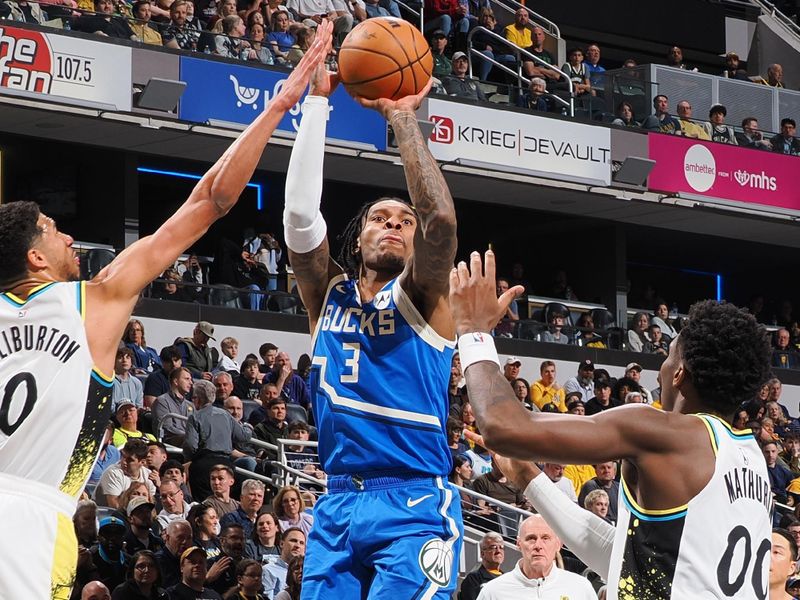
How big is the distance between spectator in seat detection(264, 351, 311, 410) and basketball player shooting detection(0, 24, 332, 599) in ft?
33.3

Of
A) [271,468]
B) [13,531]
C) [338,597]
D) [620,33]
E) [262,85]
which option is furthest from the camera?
[620,33]

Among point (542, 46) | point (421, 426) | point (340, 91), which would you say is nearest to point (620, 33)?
point (542, 46)

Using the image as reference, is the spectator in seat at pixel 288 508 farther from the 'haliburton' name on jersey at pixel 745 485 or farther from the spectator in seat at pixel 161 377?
the 'haliburton' name on jersey at pixel 745 485

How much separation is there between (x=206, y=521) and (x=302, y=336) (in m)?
9.23

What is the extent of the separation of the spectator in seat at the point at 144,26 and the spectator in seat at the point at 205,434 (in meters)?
7.18

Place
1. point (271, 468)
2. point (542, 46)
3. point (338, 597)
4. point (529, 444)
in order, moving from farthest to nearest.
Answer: point (542, 46), point (271, 468), point (338, 597), point (529, 444)

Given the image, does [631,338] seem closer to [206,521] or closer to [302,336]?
[302,336]

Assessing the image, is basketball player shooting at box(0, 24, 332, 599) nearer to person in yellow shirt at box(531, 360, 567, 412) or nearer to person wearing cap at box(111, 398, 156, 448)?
person wearing cap at box(111, 398, 156, 448)

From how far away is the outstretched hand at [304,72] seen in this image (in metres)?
5.31

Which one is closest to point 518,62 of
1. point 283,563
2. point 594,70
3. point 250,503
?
point 594,70

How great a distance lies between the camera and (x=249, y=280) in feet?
64.8

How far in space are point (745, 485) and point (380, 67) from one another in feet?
9.10

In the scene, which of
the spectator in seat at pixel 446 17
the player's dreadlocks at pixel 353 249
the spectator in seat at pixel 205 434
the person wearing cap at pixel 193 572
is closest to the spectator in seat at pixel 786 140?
the spectator in seat at pixel 446 17

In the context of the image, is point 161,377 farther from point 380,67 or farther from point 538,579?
point 380,67
